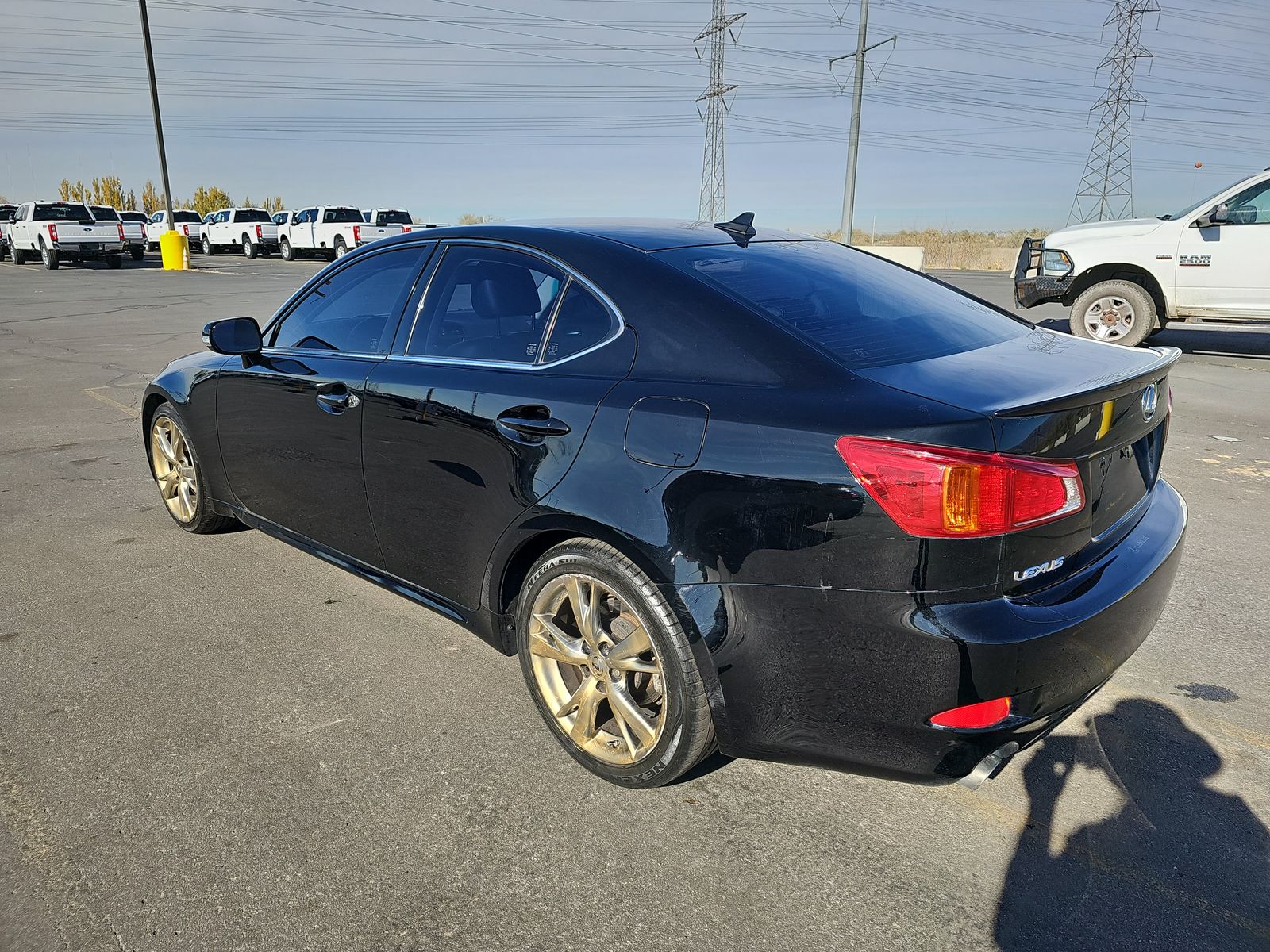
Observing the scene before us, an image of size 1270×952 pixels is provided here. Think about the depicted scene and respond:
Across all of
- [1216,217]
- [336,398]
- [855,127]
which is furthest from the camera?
[855,127]

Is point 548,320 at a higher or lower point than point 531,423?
higher

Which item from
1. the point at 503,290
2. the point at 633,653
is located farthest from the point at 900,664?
the point at 503,290

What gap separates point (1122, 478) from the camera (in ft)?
8.44

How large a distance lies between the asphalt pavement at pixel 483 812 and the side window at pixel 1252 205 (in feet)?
26.5

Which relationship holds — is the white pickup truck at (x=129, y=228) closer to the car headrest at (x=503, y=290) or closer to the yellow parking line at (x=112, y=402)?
the yellow parking line at (x=112, y=402)

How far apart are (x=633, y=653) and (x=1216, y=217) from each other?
11.0m

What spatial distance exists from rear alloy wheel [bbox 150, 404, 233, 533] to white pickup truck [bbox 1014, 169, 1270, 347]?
9875 mm

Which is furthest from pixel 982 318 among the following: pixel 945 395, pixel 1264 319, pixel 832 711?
pixel 1264 319

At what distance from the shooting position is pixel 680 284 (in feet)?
9.04

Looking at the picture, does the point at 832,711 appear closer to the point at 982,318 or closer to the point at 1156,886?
the point at 1156,886

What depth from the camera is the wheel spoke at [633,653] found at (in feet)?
8.57

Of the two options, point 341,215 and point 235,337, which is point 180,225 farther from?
point 235,337

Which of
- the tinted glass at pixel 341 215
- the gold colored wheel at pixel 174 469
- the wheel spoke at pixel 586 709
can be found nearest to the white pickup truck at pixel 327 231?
the tinted glass at pixel 341 215

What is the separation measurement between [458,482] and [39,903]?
1.54m
